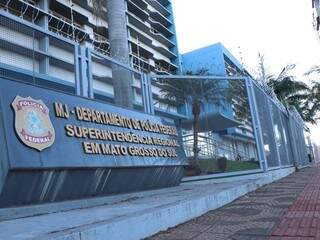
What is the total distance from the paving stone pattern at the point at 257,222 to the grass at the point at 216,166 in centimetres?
356

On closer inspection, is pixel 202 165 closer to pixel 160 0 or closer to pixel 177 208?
pixel 177 208

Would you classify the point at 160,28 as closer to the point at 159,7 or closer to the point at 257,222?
the point at 159,7

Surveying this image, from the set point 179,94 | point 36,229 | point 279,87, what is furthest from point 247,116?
point 279,87

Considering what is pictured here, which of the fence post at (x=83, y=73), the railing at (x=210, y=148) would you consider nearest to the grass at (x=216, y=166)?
the railing at (x=210, y=148)

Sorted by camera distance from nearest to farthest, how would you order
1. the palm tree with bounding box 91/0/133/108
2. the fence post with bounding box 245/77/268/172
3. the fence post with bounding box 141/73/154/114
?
the palm tree with bounding box 91/0/133/108, the fence post with bounding box 141/73/154/114, the fence post with bounding box 245/77/268/172

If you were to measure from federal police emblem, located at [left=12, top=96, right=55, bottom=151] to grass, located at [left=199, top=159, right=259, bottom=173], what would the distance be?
283 inches

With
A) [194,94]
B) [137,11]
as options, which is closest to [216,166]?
[194,94]

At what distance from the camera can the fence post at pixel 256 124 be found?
1467 centimetres

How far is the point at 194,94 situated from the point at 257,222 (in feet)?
22.5

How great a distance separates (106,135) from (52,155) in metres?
1.76

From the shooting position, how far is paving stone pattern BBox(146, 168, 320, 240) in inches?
235

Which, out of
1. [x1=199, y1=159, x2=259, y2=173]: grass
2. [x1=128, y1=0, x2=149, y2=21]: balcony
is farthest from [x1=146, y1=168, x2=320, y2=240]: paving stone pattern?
[x1=128, y1=0, x2=149, y2=21]: balcony

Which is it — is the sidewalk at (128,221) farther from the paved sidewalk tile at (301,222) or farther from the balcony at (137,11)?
the balcony at (137,11)

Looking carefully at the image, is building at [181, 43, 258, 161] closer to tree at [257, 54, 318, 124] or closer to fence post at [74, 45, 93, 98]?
fence post at [74, 45, 93, 98]
